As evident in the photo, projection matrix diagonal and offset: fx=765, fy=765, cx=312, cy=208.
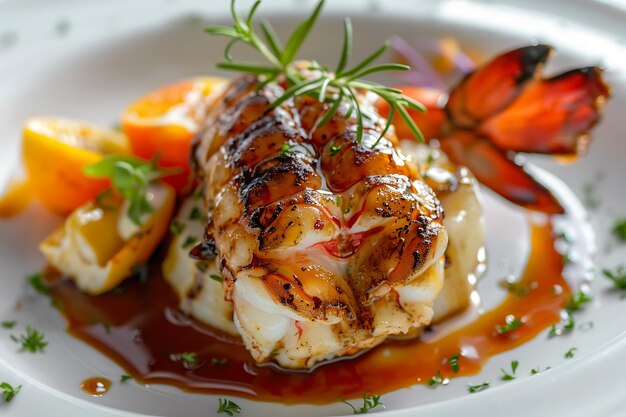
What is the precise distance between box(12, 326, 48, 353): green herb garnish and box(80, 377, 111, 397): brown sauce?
0.89 feet

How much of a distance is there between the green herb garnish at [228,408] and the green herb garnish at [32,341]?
78 cm

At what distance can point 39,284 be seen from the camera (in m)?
3.35

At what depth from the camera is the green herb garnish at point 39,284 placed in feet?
10.9

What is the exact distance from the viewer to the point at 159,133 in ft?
11.6

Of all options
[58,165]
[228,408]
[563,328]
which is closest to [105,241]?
[58,165]

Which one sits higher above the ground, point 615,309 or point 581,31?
point 581,31

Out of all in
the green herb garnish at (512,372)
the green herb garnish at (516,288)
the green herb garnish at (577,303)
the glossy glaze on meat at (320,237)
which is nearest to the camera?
the glossy glaze on meat at (320,237)

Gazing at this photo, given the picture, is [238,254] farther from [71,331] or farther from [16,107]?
[16,107]

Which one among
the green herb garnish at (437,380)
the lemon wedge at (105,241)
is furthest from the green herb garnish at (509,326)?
the lemon wedge at (105,241)

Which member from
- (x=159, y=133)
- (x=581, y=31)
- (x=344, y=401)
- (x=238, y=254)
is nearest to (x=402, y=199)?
(x=238, y=254)

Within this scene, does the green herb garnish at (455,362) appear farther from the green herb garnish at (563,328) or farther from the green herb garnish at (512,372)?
the green herb garnish at (563,328)

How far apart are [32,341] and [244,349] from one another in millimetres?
828

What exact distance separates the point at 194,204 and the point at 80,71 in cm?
150

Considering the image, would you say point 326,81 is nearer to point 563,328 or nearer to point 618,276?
point 563,328
